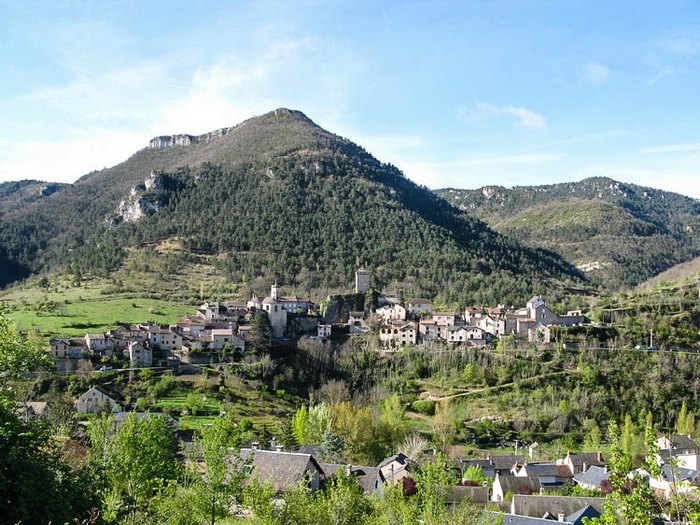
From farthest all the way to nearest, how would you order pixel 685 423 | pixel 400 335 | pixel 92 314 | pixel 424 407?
pixel 92 314 < pixel 400 335 < pixel 424 407 < pixel 685 423

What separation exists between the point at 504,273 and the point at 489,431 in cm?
5934

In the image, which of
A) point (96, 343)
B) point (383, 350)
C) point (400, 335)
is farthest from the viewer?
point (400, 335)

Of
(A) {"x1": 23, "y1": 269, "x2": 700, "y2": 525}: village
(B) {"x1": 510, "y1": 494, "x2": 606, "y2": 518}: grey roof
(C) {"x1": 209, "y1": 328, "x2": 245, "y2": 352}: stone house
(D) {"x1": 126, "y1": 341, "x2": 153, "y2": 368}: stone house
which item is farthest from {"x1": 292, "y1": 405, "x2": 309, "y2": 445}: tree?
(D) {"x1": 126, "y1": 341, "x2": 153, "y2": 368}: stone house

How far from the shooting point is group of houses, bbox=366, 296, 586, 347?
237 feet

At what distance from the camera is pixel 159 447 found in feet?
72.3

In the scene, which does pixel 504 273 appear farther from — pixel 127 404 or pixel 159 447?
pixel 159 447

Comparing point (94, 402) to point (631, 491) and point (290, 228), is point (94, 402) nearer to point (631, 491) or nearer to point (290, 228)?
point (631, 491)

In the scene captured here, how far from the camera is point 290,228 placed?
12512 centimetres

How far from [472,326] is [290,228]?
5928 cm

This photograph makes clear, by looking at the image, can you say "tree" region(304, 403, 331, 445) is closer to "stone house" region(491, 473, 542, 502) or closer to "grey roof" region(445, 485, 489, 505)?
"grey roof" region(445, 485, 489, 505)

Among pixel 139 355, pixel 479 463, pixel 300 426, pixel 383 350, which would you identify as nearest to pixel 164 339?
pixel 139 355

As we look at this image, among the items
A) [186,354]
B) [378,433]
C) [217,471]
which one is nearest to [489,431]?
[378,433]

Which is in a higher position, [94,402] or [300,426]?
[94,402]

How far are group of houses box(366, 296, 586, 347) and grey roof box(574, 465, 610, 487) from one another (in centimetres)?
2687
